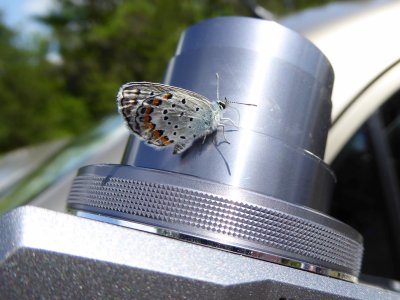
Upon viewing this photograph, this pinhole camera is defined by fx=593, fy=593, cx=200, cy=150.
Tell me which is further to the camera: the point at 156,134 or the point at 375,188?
the point at 375,188

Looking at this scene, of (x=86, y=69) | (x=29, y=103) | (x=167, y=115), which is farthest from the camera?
(x=86, y=69)

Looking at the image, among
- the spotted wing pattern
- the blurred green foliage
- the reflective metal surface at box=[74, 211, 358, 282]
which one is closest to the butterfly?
the spotted wing pattern

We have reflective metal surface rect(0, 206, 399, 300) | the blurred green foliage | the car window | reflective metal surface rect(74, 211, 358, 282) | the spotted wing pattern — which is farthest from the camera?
the blurred green foliage

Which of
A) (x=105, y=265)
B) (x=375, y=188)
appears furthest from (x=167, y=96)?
(x=375, y=188)

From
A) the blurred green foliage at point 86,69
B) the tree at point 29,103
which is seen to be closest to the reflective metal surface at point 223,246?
the blurred green foliage at point 86,69

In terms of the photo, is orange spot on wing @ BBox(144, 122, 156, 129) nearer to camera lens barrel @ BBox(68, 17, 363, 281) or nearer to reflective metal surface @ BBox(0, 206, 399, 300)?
camera lens barrel @ BBox(68, 17, 363, 281)

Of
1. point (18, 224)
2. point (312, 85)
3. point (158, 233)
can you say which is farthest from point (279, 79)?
point (18, 224)

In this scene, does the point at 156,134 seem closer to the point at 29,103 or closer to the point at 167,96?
the point at 167,96
